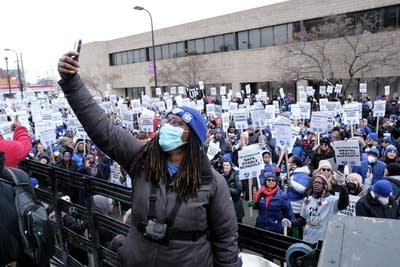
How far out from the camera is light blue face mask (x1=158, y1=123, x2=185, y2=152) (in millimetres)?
2119

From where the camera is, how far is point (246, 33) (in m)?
37.8

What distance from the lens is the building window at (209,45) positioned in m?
41.1

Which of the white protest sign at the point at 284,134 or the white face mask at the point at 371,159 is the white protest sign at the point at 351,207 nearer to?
the white face mask at the point at 371,159

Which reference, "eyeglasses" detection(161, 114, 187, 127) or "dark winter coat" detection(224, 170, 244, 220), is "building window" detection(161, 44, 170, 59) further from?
"eyeglasses" detection(161, 114, 187, 127)

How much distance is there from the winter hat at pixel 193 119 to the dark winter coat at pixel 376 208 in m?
3.52

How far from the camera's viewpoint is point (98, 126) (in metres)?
2.15

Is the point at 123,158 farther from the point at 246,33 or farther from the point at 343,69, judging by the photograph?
the point at 246,33

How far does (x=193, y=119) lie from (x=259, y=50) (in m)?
35.1

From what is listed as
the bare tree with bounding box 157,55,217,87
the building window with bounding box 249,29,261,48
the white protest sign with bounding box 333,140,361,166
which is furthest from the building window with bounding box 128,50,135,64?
the white protest sign with bounding box 333,140,361,166

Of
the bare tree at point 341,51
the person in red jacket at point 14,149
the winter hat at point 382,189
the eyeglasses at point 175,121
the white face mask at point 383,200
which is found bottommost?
the white face mask at point 383,200

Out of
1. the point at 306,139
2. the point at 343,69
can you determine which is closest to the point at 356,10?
the point at 343,69

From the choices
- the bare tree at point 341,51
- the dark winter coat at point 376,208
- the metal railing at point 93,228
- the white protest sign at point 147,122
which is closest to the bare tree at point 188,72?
the bare tree at point 341,51

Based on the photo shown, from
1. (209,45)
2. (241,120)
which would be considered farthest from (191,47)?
(241,120)

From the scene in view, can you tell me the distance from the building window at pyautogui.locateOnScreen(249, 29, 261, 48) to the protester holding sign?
35729 mm
